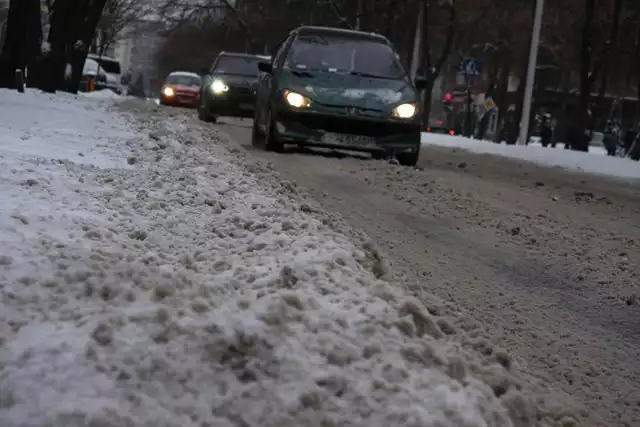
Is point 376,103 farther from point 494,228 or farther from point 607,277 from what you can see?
point 607,277

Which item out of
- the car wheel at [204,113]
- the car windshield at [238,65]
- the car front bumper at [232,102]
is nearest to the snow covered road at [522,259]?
the car front bumper at [232,102]

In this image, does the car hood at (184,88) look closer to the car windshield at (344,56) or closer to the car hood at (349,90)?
the car windshield at (344,56)

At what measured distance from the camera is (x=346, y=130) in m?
10.7

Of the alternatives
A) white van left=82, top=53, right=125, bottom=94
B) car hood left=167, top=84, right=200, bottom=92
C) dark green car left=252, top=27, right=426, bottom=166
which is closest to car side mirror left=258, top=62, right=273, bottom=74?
dark green car left=252, top=27, right=426, bottom=166

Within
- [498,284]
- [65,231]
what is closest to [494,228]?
[498,284]

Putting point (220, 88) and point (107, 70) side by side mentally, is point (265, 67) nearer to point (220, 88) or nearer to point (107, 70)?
point (220, 88)

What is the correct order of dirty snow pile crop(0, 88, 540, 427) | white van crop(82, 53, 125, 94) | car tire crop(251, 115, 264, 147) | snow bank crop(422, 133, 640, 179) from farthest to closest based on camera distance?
1. white van crop(82, 53, 125, 94)
2. snow bank crop(422, 133, 640, 179)
3. car tire crop(251, 115, 264, 147)
4. dirty snow pile crop(0, 88, 540, 427)

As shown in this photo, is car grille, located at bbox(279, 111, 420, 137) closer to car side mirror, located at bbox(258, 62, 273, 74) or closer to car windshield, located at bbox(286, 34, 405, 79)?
car windshield, located at bbox(286, 34, 405, 79)

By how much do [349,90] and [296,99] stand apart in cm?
62

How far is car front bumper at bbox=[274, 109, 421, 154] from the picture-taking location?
10.7m

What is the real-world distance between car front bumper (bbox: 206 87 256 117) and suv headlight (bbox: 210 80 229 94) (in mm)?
72

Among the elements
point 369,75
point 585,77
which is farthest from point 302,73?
point 585,77

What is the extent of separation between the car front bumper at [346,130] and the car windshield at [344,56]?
32.3 inches

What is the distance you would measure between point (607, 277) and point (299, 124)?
224 inches
